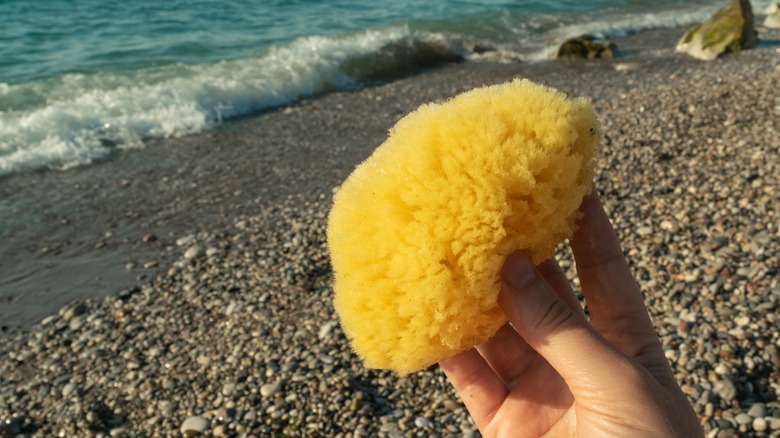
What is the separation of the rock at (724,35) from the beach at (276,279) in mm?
4509

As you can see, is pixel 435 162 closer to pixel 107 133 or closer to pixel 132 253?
pixel 132 253

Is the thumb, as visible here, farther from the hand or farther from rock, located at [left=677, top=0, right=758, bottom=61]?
rock, located at [left=677, top=0, right=758, bottom=61]

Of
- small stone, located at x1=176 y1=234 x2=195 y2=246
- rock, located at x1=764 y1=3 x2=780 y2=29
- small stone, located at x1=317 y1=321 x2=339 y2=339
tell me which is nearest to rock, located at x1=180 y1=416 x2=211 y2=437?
small stone, located at x1=317 y1=321 x2=339 y2=339

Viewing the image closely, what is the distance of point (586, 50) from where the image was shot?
1719 centimetres

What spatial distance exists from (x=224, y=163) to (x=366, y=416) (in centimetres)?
682

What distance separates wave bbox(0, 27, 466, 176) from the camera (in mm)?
11586

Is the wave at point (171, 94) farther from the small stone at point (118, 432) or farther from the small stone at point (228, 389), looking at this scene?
the small stone at point (228, 389)

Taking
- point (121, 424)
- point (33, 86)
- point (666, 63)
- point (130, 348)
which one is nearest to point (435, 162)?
point (121, 424)

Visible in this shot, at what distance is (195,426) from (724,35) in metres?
15.8

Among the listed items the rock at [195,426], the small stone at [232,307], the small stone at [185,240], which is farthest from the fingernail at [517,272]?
the small stone at [185,240]

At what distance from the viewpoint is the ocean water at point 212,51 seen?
1238cm

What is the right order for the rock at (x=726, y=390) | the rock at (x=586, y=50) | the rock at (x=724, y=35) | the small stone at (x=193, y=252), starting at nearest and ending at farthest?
the rock at (x=726, y=390) → the small stone at (x=193, y=252) → the rock at (x=724, y=35) → the rock at (x=586, y=50)

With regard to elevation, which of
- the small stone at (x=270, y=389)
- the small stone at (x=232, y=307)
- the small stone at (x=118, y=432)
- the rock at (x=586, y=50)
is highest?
the rock at (x=586, y=50)

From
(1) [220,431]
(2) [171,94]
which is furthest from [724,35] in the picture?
(1) [220,431]
